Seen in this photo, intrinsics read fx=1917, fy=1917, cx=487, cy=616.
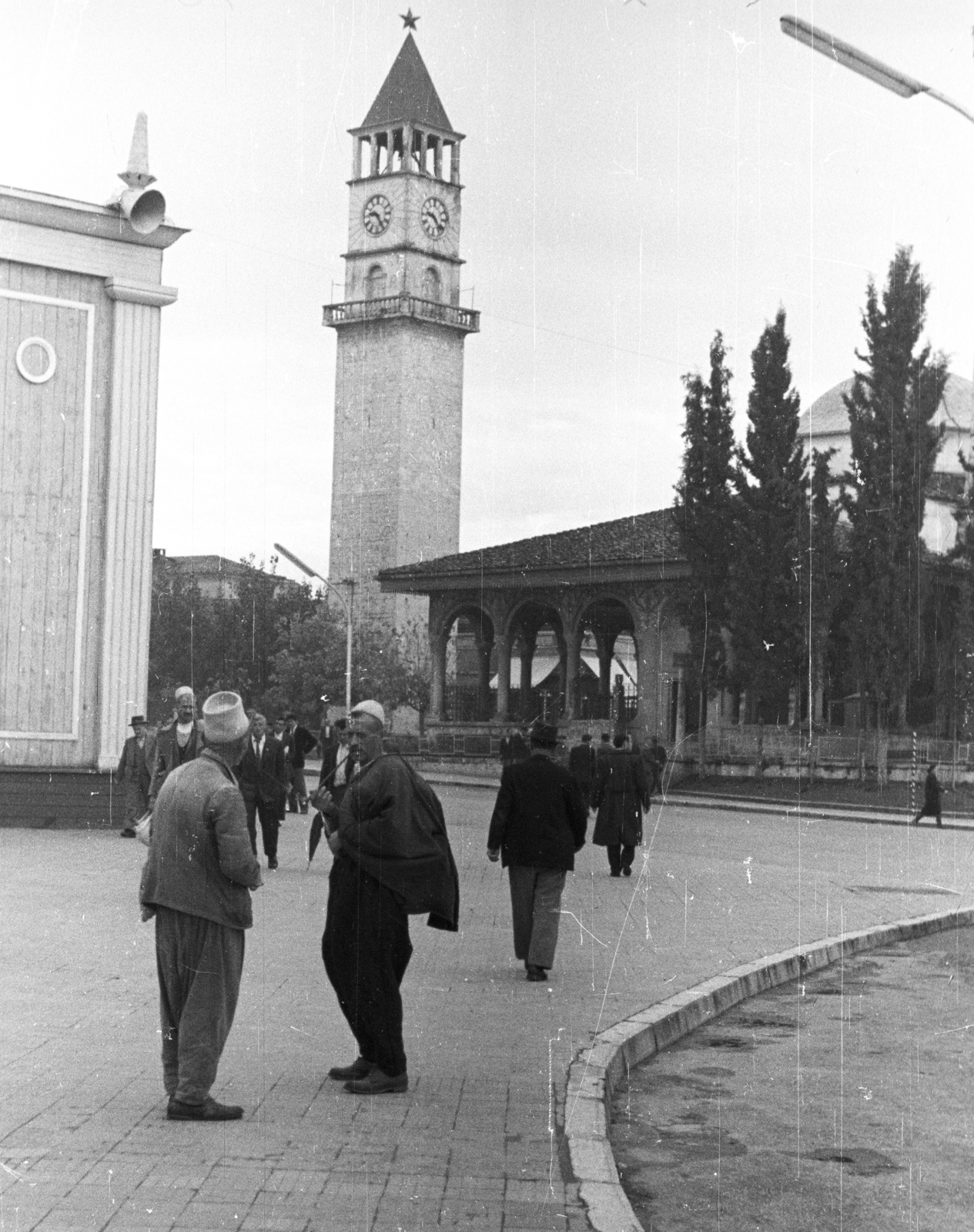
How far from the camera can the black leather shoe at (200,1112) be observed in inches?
261

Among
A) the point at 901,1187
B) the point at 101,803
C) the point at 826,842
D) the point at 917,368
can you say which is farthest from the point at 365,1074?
the point at 917,368

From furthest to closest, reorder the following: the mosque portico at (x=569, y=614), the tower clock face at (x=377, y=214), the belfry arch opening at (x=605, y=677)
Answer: the tower clock face at (x=377, y=214) → the belfry arch opening at (x=605, y=677) → the mosque portico at (x=569, y=614)

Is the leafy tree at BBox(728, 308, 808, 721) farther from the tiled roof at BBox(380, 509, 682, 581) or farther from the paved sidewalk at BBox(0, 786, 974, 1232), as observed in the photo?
the paved sidewalk at BBox(0, 786, 974, 1232)

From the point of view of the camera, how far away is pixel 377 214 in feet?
258

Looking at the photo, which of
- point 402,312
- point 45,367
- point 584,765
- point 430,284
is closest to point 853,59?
point 45,367

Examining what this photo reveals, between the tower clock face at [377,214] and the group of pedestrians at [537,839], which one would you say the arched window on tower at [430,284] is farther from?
the group of pedestrians at [537,839]

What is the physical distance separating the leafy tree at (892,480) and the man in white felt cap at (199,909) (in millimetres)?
34389

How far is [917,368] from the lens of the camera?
4125 centimetres

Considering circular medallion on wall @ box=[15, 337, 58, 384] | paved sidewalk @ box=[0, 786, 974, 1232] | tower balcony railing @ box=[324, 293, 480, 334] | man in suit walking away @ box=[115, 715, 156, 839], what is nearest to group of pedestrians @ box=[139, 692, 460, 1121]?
paved sidewalk @ box=[0, 786, 974, 1232]

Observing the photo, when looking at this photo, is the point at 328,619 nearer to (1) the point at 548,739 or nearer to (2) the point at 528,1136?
(1) the point at 548,739

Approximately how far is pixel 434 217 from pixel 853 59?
6819 centimetres

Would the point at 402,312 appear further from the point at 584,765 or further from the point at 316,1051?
the point at 316,1051

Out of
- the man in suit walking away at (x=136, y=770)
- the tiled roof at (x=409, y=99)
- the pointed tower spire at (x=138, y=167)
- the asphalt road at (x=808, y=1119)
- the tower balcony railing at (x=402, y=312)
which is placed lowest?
the asphalt road at (x=808, y=1119)

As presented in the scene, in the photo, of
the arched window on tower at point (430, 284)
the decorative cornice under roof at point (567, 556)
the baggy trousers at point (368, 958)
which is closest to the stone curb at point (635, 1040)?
the baggy trousers at point (368, 958)
